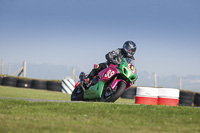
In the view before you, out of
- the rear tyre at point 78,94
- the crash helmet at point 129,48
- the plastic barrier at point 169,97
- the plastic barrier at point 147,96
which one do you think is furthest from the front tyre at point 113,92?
the plastic barrier at point 169,97

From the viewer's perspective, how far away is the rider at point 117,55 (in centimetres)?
1031

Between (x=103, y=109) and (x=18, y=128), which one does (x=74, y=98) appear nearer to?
(x=103, y=109)

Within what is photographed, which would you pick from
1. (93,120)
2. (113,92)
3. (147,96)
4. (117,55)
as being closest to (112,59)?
(117,55)

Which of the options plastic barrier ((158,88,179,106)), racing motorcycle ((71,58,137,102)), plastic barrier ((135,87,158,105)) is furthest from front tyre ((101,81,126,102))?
plastic barrier ((158,88,179,106))

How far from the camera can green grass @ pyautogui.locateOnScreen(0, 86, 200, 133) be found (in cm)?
502

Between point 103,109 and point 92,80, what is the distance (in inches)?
134

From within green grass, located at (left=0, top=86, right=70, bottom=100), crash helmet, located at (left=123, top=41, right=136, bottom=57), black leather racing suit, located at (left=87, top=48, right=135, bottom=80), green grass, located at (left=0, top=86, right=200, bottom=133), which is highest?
crash helmet, located at (left=123, top=41, right=136, bottom=57)

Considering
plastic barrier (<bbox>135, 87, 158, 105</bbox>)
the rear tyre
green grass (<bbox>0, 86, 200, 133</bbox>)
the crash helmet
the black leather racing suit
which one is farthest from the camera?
plastic barrier (<bbox>135, 87, 158, 105</bbox>)

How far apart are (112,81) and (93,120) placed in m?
4.24

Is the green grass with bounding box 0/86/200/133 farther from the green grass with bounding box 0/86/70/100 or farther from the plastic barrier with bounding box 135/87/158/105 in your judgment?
the green grass with bounding box 0/86/70/100

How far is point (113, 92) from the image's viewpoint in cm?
994

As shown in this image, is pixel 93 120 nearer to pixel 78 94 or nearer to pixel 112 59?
pixel 112 59

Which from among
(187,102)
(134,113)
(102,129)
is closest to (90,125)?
(102,129)

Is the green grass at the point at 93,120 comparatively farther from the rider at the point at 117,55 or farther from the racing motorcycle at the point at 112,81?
the rider at the point at 117,55
